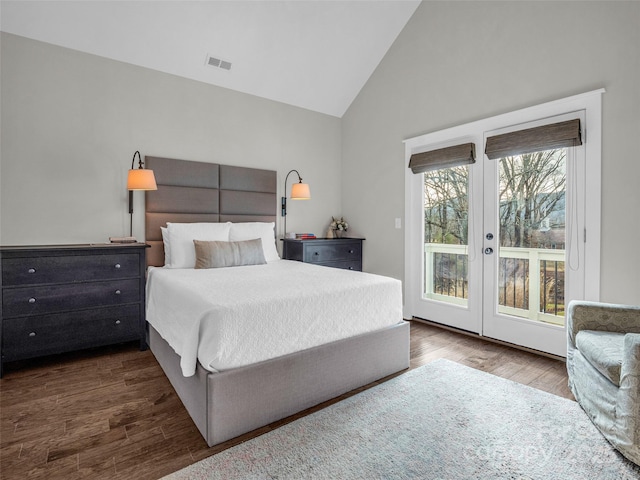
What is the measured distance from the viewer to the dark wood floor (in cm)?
160

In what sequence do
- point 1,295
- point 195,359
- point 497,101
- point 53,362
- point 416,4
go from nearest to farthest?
1. point 195,359
2. point 1,295
3. point 53,362
4. point 497,101
5. point 416,4

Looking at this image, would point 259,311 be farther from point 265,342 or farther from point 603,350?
point 603,350

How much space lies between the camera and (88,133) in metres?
3.21

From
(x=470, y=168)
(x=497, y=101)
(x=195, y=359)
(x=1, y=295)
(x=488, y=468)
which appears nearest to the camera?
(x=488, y=468)

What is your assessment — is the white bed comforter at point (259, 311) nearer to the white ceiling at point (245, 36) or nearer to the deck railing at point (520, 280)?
the deck railing at point (520, 280)

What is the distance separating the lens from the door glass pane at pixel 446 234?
11.7 feet

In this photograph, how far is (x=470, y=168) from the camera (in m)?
3.46

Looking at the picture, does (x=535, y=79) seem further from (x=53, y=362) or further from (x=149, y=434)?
(x=53, y=362)

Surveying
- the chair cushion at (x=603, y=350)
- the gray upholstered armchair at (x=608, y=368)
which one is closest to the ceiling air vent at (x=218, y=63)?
the gray upholstered armchair at (x=608, y=368)

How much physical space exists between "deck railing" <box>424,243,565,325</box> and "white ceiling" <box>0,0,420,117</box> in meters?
2.50

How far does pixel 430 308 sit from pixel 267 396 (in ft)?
8.27

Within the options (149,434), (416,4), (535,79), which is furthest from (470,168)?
(149,434)

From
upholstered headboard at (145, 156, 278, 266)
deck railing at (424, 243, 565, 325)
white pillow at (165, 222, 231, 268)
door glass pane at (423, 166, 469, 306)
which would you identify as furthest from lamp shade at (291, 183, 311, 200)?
deck railing at (424, 243, 565, 325)

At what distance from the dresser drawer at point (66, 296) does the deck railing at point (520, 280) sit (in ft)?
9.91
